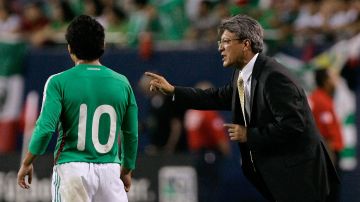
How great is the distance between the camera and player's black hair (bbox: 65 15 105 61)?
6453 millimetres

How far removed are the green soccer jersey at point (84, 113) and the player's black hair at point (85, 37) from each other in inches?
3.8

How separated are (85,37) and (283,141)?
144 cm

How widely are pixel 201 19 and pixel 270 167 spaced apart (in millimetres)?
7110

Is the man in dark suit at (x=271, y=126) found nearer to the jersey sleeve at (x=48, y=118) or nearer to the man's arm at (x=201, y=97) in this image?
the man's arm at (x=201, y=97)

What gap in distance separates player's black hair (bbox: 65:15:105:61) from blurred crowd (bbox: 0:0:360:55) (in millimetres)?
6444

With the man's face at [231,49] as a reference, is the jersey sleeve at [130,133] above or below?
below

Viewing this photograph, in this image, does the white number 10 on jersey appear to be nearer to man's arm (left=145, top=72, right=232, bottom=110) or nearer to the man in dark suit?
man's arm (left=145, top=72, right=232, bottom=110)

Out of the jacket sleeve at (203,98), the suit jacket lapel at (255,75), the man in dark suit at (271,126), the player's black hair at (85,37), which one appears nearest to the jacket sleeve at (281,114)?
the man in dark suit at (271,126)

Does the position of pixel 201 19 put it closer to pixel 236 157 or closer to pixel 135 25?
pixel 135 25

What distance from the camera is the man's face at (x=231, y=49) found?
255 inches

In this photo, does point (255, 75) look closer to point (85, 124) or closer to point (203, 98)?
point (203, 98)


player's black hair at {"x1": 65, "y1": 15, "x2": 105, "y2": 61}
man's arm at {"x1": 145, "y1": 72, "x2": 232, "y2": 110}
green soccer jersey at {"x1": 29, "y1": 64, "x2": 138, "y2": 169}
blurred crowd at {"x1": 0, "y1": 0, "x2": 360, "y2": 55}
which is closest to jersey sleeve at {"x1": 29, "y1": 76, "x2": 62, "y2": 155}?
green soccer jersey at {"x1": 29, "y1": 64, "x2": 138, "y2": 169}

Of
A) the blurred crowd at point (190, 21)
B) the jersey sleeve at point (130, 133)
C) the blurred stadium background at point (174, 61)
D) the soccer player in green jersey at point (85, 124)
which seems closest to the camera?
the soccer player in green jersey at point (85, 124)

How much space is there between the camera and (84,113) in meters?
6.44
